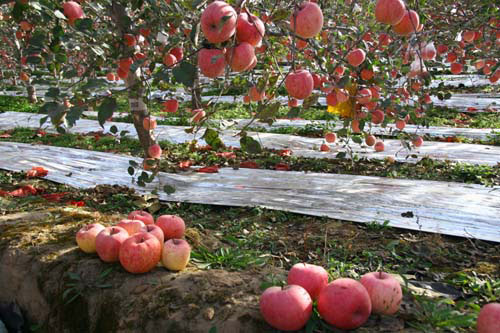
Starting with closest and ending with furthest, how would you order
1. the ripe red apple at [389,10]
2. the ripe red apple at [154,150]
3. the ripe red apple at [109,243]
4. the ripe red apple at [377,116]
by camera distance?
the ripe red apple at [389,10], the ripe red apple at [109,243], the ripe red apple at [377,116], the ripe red apple at [154,150]

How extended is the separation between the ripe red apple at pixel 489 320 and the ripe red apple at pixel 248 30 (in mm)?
1176

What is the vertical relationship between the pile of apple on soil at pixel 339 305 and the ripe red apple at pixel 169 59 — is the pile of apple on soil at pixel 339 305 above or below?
below

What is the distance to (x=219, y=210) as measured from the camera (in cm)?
354

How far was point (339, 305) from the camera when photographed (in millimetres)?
1421

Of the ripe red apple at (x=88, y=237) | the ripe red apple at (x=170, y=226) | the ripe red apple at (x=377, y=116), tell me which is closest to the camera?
the ripe red apple at (x=88, y=237)

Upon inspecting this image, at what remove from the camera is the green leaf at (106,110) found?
1318mm

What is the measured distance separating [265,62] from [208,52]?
5.96 feet

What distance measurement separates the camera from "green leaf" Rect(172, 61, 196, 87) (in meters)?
1.22

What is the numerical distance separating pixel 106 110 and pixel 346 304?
1.03m

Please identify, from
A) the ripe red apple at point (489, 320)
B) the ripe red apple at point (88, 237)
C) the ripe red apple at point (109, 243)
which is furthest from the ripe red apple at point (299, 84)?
the ripe red apple at point (88, 237)

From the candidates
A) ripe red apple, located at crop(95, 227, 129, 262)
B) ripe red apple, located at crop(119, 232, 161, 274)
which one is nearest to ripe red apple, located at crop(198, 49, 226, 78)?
ripe red apple, located at crop(119, 232, 161, 274)

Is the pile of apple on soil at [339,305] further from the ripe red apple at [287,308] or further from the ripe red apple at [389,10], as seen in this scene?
the ripe red apple at [389,10]

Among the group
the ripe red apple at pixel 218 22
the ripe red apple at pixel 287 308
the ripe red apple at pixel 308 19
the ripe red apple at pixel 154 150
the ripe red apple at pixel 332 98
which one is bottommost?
the ripe red apple at pixel 287 308

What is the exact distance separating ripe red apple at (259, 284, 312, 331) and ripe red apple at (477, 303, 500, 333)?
580mm
